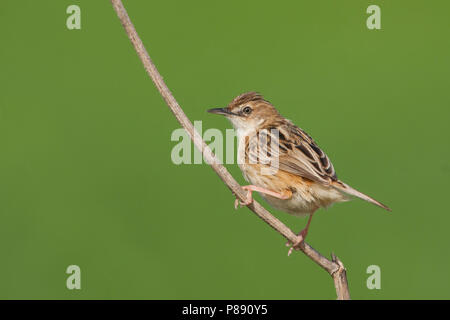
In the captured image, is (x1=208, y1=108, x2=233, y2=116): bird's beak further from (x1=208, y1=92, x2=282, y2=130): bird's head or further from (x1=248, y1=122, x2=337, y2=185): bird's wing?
(x1=248, y1=122, x2=337, y2=185): bird's wing

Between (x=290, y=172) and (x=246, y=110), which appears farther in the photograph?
(x=246, y=110)

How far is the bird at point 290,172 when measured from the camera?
561 cm

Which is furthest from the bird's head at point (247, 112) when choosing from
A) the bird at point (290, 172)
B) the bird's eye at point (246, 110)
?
the bird at point (290, 172)

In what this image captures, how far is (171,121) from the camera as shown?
959cm

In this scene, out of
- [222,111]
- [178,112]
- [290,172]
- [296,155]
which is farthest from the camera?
[222,111]

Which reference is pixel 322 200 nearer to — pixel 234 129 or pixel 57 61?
Result: pixel 234 129

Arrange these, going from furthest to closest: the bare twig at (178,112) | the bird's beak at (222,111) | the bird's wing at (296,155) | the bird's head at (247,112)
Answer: the bird's head at (247,112) → the bird's beak at (222,111) → the bird's wing at (296,155) → the bare twig at (178,112)

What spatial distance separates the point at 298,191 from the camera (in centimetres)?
570

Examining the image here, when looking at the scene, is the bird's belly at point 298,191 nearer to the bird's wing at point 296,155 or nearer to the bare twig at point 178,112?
the bird's wing at point 296,155

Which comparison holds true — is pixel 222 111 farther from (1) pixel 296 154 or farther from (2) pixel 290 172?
(2) pixel 290 172

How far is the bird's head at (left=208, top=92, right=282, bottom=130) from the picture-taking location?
20.8ft

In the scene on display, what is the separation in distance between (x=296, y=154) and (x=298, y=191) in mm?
338

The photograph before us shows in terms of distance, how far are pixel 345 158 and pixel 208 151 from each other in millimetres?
4782

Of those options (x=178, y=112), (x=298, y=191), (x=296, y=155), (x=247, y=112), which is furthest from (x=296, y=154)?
(x=178, y=112)
